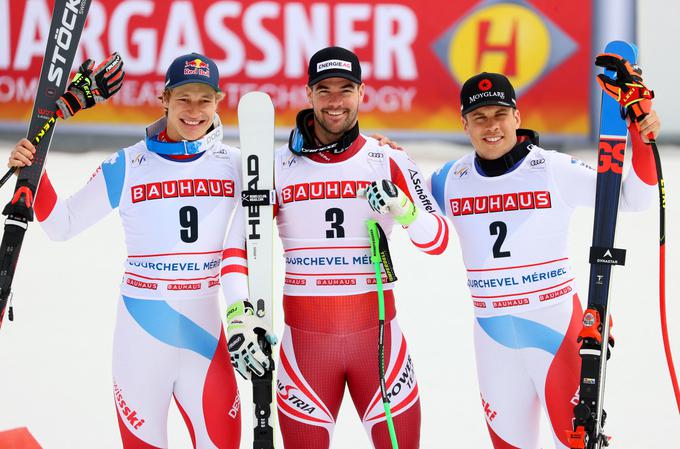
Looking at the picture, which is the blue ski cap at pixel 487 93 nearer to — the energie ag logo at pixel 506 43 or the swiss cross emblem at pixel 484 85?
the swiss cross emblem at pixel 484 85

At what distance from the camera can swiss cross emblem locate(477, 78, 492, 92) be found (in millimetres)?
3754

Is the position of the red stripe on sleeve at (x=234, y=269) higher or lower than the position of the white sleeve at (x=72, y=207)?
lower

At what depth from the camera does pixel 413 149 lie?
11039 millimetres

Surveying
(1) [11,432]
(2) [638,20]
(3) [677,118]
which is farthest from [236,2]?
(1) [11,432]

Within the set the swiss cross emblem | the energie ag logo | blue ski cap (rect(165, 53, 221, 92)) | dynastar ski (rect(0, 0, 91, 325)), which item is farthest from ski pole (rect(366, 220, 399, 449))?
the energie ag logo

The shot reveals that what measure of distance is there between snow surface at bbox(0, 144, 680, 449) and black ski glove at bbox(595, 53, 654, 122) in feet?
7.23

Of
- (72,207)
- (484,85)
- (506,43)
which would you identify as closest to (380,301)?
(484,85)

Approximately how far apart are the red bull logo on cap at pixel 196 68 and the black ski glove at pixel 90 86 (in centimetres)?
42

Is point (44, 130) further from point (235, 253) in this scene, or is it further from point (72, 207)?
point (235, 253)

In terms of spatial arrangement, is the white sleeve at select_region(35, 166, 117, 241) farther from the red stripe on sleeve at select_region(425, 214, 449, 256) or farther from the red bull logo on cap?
the red stripe on sleeve at select_region(425, 214, 449, 256)

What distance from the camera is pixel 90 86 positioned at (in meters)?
4.04

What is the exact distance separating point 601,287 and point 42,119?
2539mm

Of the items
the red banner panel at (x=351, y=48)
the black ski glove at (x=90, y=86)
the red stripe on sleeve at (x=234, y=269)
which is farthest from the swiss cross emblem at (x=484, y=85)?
the red banner panel at (x=351, y=48)

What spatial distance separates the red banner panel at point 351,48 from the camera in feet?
36.1
